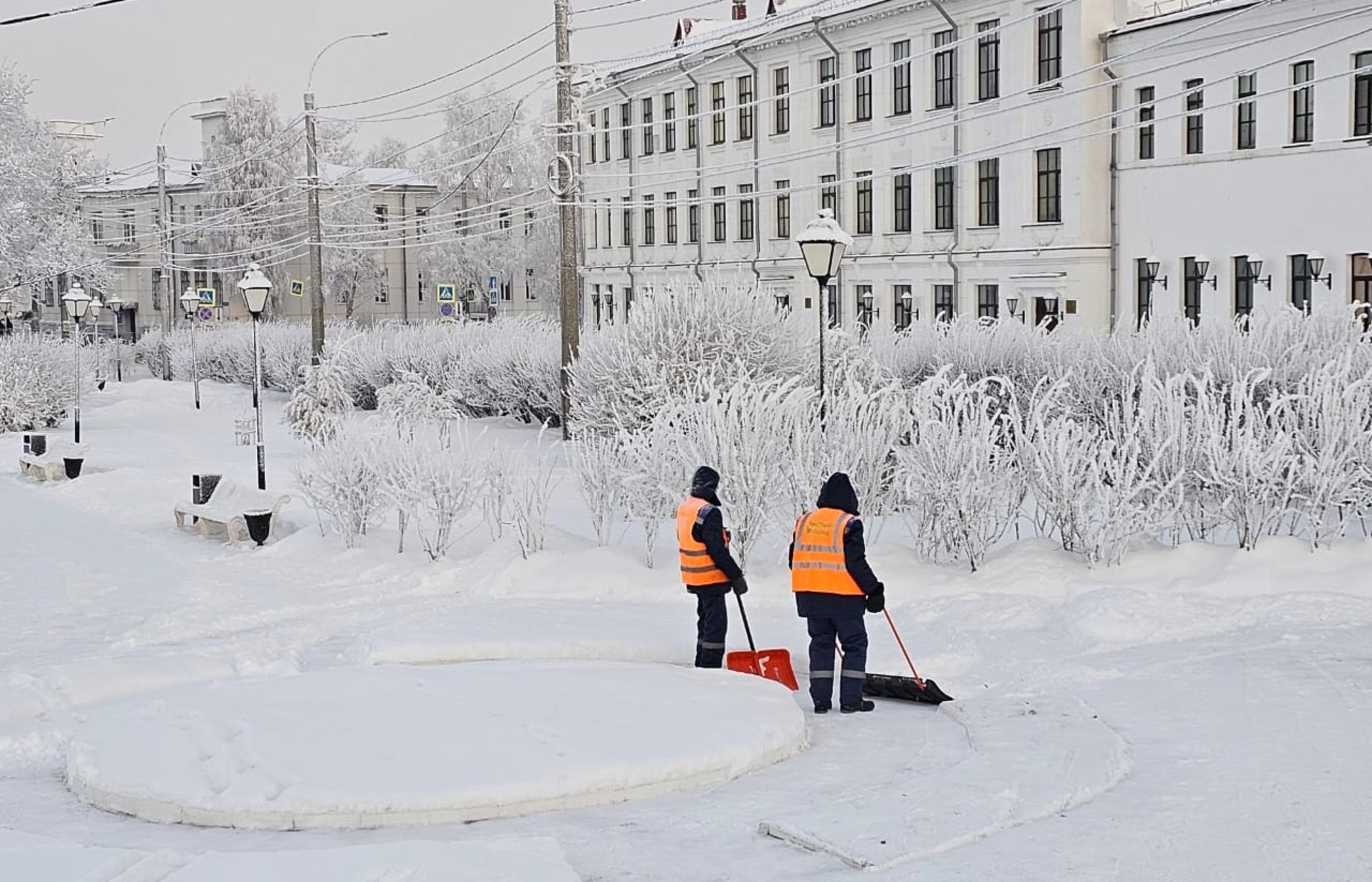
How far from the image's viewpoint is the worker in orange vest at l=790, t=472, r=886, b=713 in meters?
10.7

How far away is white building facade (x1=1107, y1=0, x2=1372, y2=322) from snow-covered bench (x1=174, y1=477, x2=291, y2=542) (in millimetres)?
16185

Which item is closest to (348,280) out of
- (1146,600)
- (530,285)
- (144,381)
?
(530,285)

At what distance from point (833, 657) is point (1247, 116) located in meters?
25.1

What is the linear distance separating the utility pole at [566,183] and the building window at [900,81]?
1910 centimetres

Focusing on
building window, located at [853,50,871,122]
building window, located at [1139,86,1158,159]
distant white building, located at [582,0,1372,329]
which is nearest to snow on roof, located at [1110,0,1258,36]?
distant white building, located at [582,0,1372,329]

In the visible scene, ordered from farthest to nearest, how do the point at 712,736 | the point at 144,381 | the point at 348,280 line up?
the point at 348,280
the point at 144,381
the point at 712,736

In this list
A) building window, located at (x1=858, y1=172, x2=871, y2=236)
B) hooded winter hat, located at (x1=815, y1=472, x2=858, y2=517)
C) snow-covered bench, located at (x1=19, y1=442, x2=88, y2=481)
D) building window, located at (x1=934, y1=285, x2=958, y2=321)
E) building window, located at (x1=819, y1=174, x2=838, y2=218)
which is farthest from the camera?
building window, located at (x1=819, y1=174, x2=838, y2=218)

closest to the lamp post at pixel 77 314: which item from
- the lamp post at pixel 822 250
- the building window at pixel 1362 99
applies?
the lamp post at pixel 822 250

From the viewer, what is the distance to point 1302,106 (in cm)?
3117

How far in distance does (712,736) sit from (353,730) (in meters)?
2.11

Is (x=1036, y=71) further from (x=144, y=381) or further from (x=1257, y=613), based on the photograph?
A: (x=144, y=381)

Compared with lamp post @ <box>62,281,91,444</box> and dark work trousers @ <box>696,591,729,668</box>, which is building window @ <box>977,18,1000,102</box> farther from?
dark work trousers @ <box>696,591,729,668</box>

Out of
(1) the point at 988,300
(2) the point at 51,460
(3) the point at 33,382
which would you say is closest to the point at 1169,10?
(1) the point at 988,300

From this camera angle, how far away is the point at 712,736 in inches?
373
